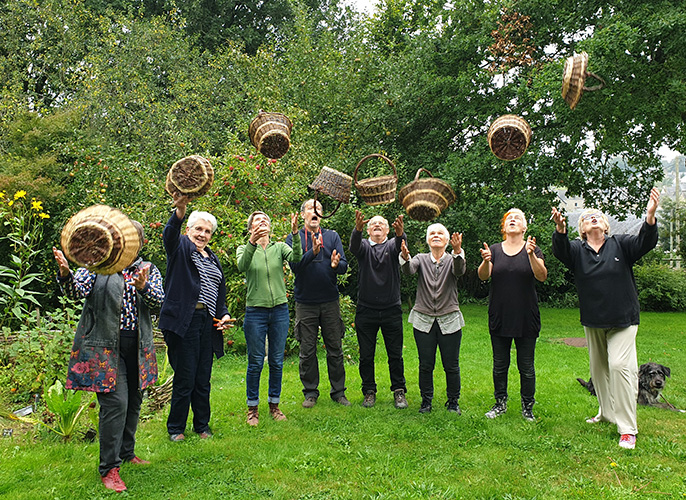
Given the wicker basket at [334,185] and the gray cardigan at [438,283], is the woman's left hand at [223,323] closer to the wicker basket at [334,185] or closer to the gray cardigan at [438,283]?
the wicker basket at [334,185]

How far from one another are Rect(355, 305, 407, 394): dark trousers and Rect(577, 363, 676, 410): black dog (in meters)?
2.43

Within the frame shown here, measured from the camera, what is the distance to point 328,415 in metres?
4.92

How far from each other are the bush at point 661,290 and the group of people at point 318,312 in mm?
15137

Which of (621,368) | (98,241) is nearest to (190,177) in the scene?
(98,241)

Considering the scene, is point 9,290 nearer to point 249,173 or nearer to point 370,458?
point 370,458

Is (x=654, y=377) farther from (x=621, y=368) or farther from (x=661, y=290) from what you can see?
(x=661, y=290)

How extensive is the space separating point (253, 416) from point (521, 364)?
97.9 inches

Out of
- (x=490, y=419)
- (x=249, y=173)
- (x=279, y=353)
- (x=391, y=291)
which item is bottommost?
(x=490, y=419)

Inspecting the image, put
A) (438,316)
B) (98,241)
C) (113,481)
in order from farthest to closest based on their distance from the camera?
(438,316) → (113,481) → (98,241)

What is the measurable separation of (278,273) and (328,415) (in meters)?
1.43

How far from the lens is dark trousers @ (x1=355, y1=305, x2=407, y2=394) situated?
17.1ft

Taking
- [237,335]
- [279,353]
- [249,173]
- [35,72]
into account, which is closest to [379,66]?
[249,173]

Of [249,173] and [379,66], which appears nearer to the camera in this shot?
[249,173]

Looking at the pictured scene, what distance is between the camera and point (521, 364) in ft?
15.5
